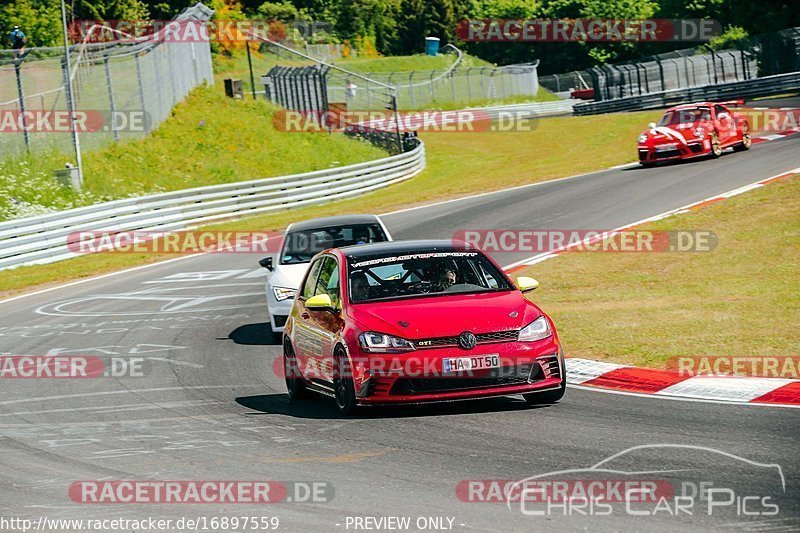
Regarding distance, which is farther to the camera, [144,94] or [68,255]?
[144,94]

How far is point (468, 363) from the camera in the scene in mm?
8883

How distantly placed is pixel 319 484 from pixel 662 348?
5.54 m

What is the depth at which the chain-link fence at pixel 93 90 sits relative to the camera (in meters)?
30.2

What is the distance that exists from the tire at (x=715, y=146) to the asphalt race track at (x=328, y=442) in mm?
18317

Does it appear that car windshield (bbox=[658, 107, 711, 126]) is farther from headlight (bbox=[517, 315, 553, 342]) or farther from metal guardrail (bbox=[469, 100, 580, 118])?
metal guardrail (bbox=[469, 100, 580, 118])

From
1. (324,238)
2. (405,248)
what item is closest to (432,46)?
(324,238)

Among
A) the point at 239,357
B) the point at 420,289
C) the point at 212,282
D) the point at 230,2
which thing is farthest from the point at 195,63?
the point at 230,2

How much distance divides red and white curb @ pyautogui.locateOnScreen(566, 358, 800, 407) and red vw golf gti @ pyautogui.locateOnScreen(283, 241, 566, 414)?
1.03 m

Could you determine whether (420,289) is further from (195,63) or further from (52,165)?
(195,63)

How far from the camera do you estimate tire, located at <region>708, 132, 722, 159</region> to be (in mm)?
30219

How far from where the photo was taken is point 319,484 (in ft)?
23.4

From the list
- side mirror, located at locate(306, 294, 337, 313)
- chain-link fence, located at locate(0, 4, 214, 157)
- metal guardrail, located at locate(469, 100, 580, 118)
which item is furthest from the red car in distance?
metal guardrail, located at locate(469, 100, 580, 118)
